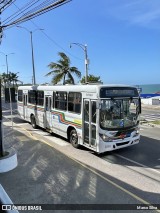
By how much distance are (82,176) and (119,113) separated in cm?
306

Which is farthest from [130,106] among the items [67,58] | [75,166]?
[67,58]

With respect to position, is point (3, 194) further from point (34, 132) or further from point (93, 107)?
point (34, 132)

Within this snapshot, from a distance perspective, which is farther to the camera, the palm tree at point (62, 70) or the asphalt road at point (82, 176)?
the palm tree at point (62, 70)

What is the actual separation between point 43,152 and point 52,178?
9.62 feet

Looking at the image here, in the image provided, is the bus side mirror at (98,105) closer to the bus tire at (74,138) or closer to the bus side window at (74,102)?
the bus side window at (74,102)

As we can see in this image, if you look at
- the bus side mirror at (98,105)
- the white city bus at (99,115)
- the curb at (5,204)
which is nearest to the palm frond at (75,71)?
the white city bus at (99,115)

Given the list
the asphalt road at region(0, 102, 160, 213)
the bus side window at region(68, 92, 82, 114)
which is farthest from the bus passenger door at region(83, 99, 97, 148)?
the asphalt road at region(0, 102, 160, 213)

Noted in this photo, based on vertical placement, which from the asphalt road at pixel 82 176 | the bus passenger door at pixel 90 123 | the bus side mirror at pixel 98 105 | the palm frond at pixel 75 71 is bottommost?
the asphalt road at pixel 82 176

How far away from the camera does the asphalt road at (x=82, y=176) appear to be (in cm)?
608

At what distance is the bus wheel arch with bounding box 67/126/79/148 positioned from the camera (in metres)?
10.6

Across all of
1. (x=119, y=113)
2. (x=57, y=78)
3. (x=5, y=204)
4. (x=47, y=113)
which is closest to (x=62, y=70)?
(x=57, y=78)

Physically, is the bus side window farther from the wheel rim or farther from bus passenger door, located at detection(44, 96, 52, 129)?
bus passenger door, located at detection(44, 96, 52, 129)

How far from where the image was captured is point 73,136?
10.8 meters

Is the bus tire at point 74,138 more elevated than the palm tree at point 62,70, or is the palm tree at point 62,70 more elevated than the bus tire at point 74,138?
the palm tree at point 62,70
